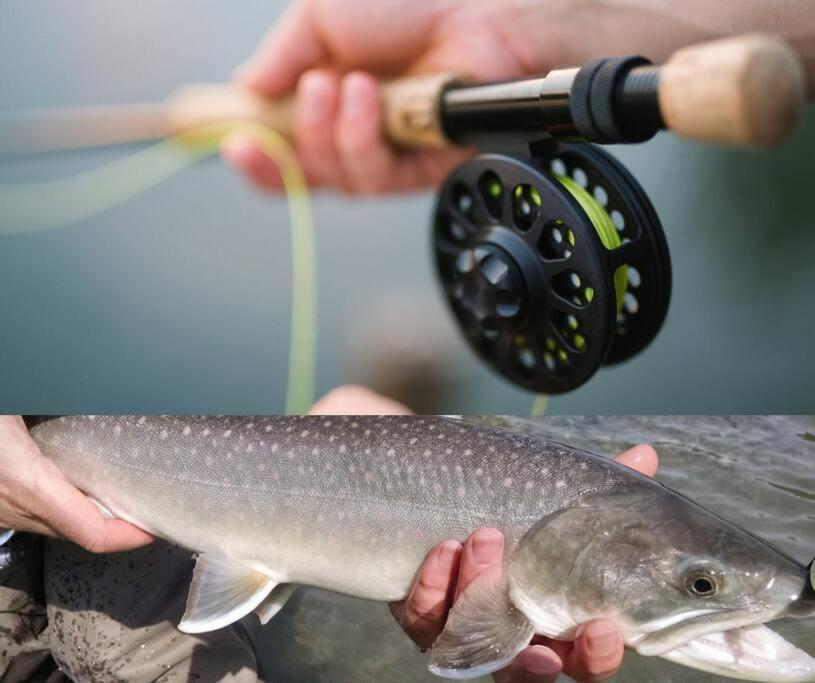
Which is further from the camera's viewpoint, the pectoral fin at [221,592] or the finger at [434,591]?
the pectoral fin at [221,592]

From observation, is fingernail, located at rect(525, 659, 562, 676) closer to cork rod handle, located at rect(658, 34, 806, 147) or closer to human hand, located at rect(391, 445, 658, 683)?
human hand, located at rect(391, 445, 658, 683)

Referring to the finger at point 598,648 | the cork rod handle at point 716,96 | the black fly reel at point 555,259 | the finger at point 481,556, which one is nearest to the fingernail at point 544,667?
the finger at point 598,648

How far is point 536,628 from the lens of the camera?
1.50 m

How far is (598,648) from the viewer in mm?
1404

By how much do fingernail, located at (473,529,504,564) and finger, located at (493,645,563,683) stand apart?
0.72ft

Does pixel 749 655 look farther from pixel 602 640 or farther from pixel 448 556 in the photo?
pixel 448 556

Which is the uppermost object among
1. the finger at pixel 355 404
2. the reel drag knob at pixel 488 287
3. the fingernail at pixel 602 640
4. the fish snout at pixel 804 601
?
the reel drag knob at pixel 488 287

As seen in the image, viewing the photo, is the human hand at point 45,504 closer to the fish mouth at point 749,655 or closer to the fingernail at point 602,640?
the fingernail at point 602,640

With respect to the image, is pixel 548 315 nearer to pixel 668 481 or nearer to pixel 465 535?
pixel 465 535

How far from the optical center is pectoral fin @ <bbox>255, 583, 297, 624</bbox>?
1.74 meters

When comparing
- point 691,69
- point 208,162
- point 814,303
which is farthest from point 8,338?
point 814,303

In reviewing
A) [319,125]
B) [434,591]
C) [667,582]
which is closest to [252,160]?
[319,125]

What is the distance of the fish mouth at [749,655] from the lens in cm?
138

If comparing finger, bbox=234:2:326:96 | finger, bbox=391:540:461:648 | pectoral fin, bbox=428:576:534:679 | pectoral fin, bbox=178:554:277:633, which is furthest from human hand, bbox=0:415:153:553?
finger, bbox=234:2:326:96
